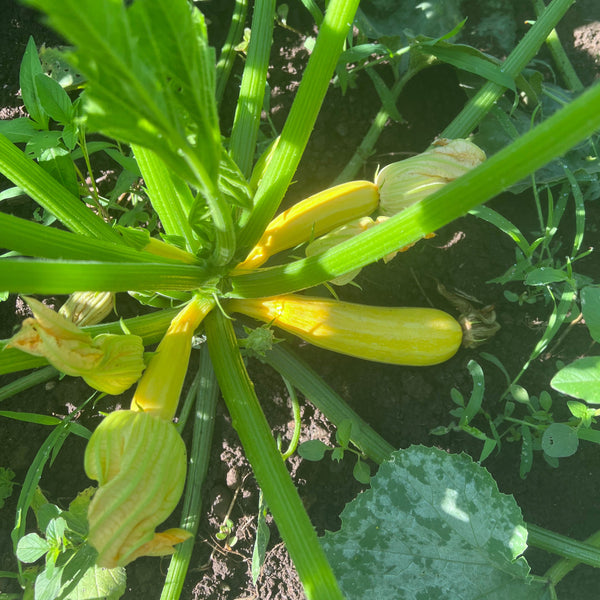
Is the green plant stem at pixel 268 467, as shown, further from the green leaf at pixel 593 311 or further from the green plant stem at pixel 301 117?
the green leaf at pixel 593 311

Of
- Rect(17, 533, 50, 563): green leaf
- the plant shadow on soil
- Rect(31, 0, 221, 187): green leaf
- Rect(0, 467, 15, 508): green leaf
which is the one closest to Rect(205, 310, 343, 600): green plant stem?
the plant shadow on soil

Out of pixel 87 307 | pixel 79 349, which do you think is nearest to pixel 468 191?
pixel 79 349

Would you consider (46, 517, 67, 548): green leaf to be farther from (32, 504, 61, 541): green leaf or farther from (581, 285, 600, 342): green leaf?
(581, 285, 600, 342): green leaf

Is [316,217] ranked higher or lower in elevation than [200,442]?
higher

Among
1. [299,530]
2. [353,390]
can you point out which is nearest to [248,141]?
[353,390]

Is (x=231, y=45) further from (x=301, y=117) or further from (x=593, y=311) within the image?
(x=593, y=311)

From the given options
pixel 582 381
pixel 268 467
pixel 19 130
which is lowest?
pixel 268 467
